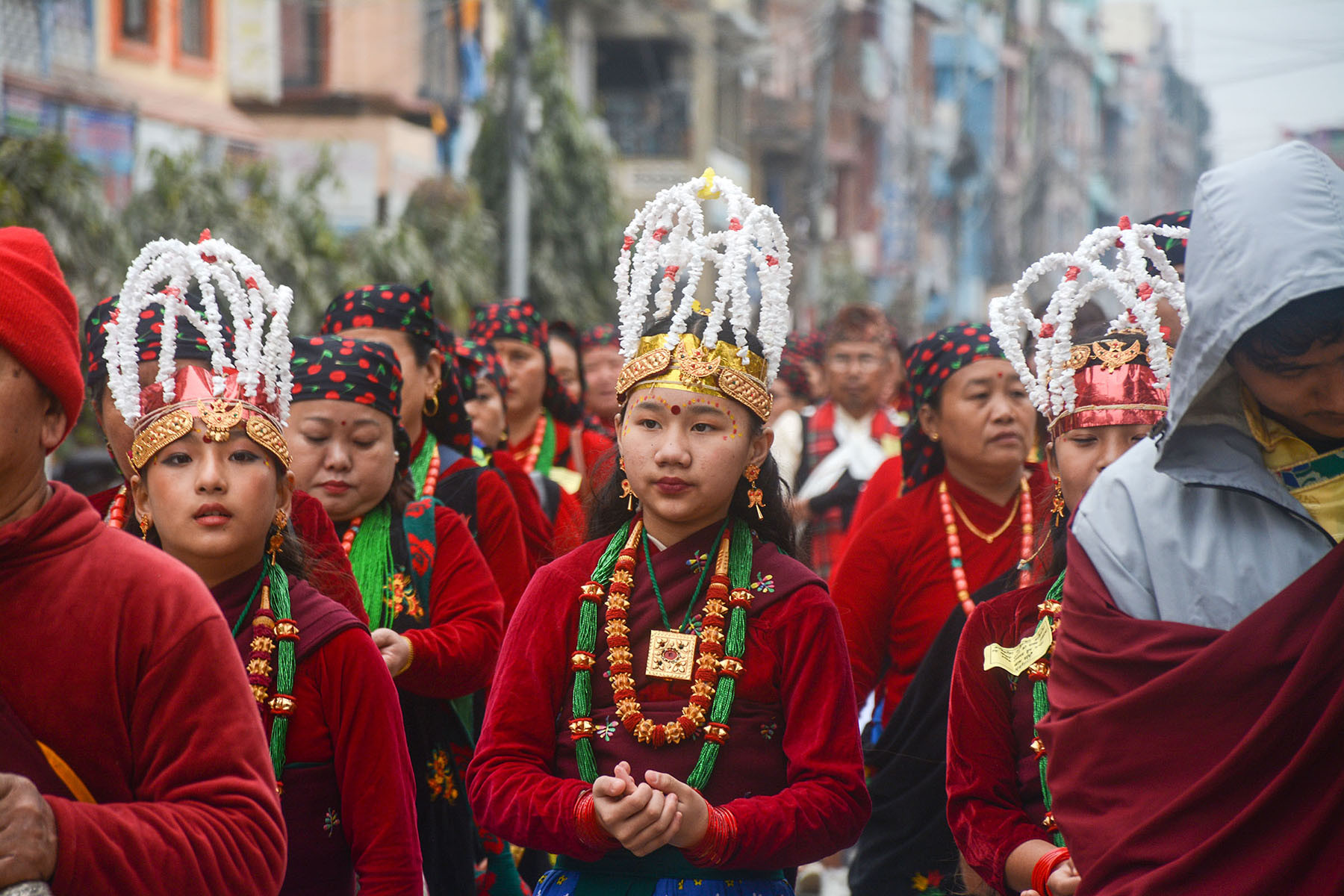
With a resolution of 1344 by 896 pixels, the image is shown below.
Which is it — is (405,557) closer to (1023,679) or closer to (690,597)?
(690,597)

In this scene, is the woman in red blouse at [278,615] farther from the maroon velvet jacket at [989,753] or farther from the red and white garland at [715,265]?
the maroon velvet jacket at [989,753]

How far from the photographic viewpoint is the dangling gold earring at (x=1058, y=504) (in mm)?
3766

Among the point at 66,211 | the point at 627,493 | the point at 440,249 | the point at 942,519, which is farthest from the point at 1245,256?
the point at 440,249

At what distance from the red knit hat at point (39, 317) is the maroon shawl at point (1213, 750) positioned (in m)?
1.56

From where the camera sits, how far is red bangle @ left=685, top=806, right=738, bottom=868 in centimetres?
315

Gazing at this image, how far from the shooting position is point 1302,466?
96.7 inches

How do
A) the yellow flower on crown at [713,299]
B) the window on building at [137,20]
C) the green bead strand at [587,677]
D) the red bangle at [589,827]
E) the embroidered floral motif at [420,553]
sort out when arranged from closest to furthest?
the red bangle at [589,827] → the green bead strand at [587,677] → the yellow flower on crown at [713,299] → the embroidered floral motif at [420,553] → the window on building at [137,20]

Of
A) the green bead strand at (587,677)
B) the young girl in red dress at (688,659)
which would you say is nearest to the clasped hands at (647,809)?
the young girl in red dress at (688,659)

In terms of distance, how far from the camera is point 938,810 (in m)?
4.36

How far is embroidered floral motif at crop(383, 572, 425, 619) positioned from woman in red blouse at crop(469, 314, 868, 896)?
1.07 metres

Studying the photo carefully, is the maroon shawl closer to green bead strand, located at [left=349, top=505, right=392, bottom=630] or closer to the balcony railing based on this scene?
green bead strand, located at [left=349, top=505, right=392, bottom=630]

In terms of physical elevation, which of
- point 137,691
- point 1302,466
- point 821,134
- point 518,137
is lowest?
point 137,691

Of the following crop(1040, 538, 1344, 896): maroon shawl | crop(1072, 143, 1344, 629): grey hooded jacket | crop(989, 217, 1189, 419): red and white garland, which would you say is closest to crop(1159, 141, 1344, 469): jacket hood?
crop(1072, 143, 1344, 629): grey hooded jacket

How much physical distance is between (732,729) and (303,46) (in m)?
21.7
